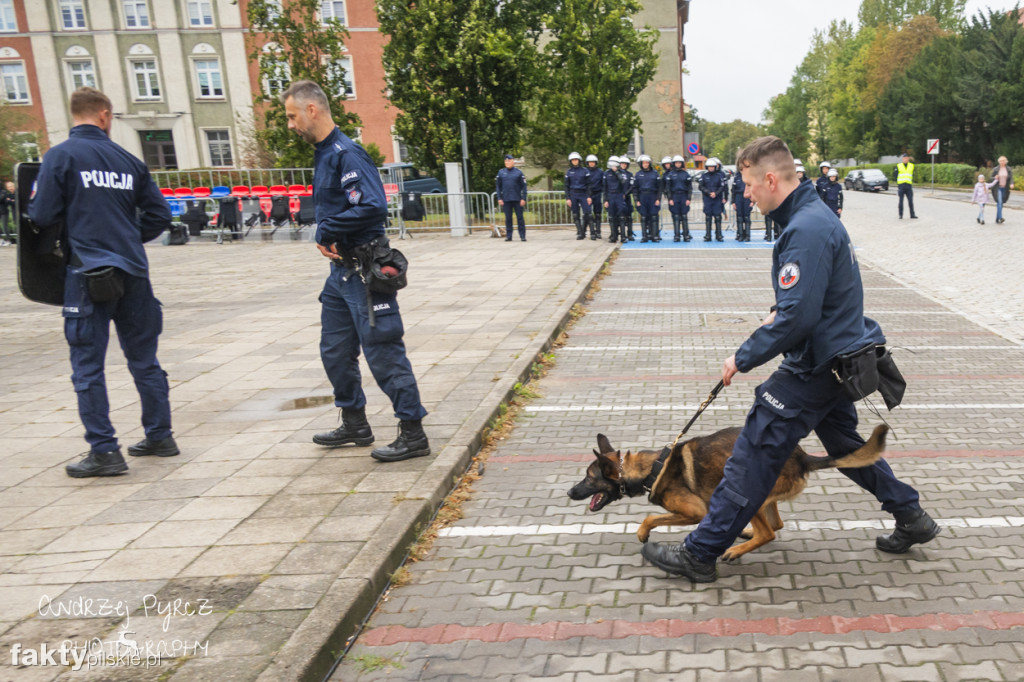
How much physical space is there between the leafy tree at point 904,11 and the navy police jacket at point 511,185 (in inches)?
2873

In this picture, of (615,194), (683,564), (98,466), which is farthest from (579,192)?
(683,564)

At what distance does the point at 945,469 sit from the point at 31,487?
553cm

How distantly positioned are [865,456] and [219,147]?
46.9 meters

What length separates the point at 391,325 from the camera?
4945 mm

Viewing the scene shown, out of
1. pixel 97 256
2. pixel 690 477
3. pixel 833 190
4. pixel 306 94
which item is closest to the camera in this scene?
pixel 690 477

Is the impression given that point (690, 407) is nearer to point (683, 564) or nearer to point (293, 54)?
point (683, 564)

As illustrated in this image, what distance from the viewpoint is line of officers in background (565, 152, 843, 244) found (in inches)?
778

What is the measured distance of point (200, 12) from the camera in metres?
43.2

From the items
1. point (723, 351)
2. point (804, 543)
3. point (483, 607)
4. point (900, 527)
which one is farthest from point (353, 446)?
point (723, 351)

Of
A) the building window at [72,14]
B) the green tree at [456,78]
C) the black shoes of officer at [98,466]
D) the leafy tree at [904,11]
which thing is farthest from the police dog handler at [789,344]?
the leafy tree at [904,11]

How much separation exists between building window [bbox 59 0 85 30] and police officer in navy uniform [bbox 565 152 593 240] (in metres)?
35.7

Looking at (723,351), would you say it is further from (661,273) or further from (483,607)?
(661,273)

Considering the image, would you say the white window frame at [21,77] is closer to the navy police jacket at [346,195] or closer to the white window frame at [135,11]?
the white window frame at [135,11]

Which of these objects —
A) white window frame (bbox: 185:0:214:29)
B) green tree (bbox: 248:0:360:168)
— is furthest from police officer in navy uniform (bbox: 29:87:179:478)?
white window frame (bbox: 185:0:214:29)
